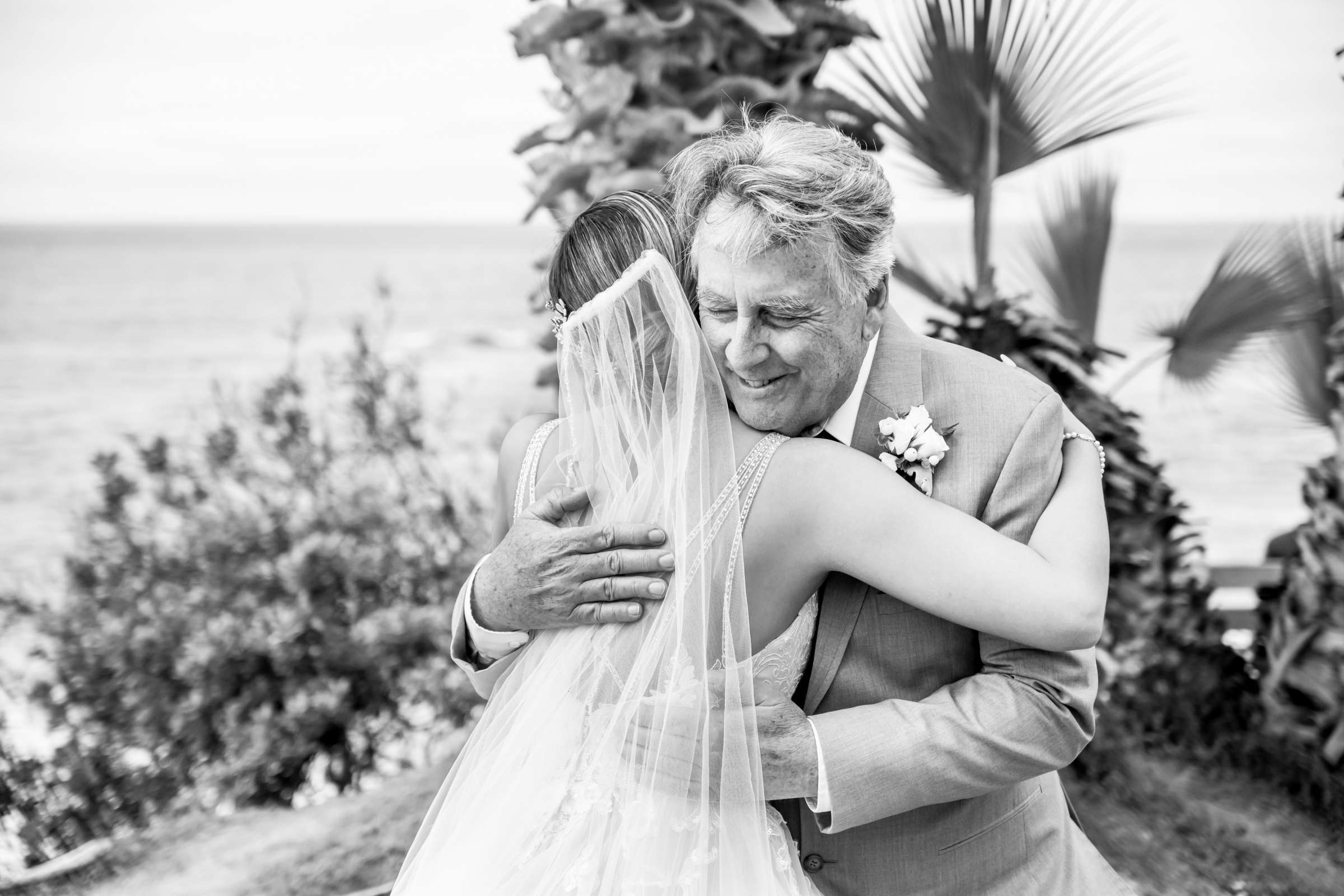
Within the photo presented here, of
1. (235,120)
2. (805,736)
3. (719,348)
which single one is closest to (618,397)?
(719,348)

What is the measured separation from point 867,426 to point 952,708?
0.57 meters

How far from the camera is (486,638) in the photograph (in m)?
2.24

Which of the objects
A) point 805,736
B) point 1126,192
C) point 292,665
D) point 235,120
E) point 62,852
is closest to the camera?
point 805,736

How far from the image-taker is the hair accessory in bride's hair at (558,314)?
2.10 m

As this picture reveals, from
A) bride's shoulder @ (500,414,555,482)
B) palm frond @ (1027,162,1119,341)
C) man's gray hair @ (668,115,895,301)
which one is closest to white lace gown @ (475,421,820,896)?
man's gray hair @ (668,115,895,301)

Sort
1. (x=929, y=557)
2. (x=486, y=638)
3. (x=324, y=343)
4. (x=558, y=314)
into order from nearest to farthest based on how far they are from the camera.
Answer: (x=929, y=557), (x=558, y=314), (x=486, y=638), (x=324, y=343)

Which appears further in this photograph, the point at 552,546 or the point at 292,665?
the point at 292,665

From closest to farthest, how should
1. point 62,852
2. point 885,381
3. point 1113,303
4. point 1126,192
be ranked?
point 885,381
point 62,852
point 1113,303
point 1126,192

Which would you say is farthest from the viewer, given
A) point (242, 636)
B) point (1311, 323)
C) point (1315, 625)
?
point (242, 636)

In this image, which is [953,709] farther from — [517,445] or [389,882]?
[389,882]

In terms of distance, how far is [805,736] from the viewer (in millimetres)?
1880

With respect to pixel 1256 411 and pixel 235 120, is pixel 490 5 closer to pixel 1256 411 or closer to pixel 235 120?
pixel 235 120

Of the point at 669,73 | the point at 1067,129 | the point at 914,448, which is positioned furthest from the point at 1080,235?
the point at 914,448

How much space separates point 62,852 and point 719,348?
153 inches
